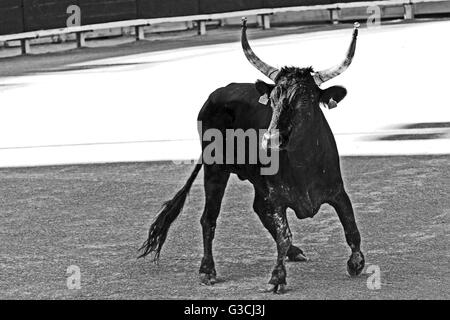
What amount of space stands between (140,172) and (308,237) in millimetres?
3484

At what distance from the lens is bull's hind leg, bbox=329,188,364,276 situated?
7664mm

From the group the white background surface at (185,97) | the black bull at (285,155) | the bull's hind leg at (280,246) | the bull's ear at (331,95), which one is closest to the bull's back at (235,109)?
the black bull at (285,155)

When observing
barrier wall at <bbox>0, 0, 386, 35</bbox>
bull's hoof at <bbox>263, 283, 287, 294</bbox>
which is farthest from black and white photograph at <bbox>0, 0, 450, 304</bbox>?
barrier wall at <bbox>0, 0, 386, 35</bbox>

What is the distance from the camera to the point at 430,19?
88.9ft

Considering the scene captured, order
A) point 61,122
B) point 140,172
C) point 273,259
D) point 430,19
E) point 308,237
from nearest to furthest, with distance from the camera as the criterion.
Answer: point 273,259 < point 308,237 < point 140,172 < point 61,122 < point 430,19

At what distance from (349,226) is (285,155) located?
609 millimetres

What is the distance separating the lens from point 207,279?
785 cm

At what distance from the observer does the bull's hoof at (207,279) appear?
783 cm

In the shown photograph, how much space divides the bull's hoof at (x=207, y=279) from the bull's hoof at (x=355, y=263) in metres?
0.85

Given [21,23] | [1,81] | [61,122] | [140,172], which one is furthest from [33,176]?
[21,23]

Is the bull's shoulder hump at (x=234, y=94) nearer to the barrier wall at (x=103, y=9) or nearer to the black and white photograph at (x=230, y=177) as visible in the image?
the black and white photograph at (x=230, y=177)

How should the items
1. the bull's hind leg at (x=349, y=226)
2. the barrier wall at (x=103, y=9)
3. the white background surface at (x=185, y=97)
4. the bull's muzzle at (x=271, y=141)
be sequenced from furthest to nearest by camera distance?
1. the barrier wall at (x=103, y=9)
2. the white background surface at (x=185, y=97)
3. the bull's hind leg at (x=349, y=226)
4. the bull's muzzle at (x=271, y=141)

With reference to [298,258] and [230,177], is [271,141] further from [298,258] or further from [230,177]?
[230,177]

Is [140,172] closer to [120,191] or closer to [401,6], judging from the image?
[120,191]
